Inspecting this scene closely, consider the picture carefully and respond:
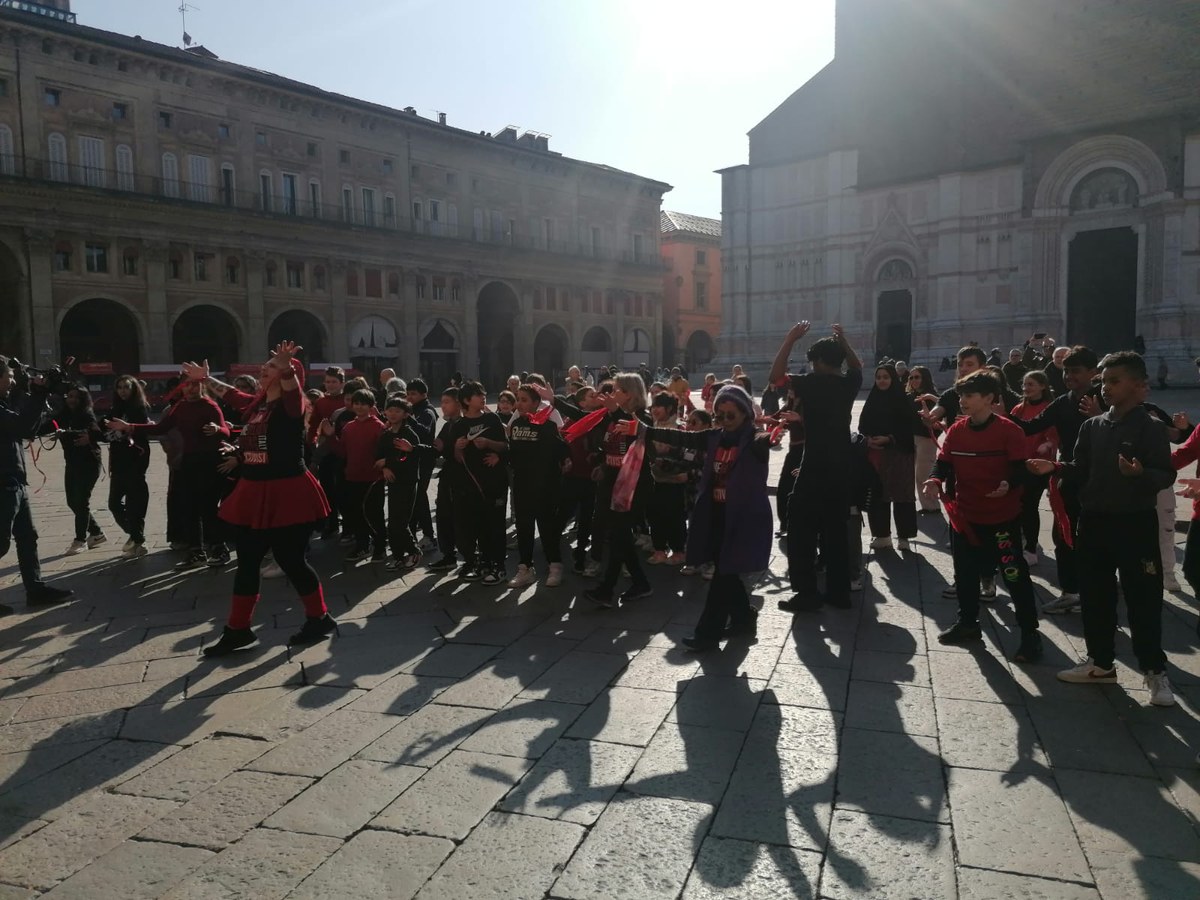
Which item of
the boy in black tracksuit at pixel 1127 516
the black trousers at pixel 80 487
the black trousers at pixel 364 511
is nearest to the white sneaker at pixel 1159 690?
the boy in black tracksuit at pixel 1127 516

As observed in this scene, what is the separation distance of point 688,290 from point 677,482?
54849mm

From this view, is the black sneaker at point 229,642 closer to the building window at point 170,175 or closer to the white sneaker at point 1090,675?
the white sneaker at point 1090,675

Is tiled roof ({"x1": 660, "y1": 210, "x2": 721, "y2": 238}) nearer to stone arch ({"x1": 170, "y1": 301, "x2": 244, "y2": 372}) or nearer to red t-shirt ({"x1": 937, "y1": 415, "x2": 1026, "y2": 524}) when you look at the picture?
stone arch ({"x1": 170, "y1": 301, "x2": 244, "y2": 372})

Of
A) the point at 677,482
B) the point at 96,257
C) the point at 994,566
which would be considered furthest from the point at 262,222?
the point at 994,566

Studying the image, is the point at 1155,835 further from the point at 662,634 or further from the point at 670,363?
the point at 670,363

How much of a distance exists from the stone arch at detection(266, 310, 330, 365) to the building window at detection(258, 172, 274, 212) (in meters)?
4.58

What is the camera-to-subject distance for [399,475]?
25.8ft

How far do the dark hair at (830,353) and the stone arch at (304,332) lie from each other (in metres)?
36.0

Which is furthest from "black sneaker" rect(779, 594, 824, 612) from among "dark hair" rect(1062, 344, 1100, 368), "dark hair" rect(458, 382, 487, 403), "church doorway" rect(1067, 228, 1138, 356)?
"church doorway" rect(1067, 228, 1138, 356)

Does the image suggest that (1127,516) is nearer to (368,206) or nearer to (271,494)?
(271,494)

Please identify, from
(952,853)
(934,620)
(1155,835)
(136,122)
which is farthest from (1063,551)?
(136,122)

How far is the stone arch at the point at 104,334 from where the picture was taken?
3434 cm

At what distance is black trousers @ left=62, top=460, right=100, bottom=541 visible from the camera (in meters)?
8.67

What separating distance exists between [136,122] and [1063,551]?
3766 cm
